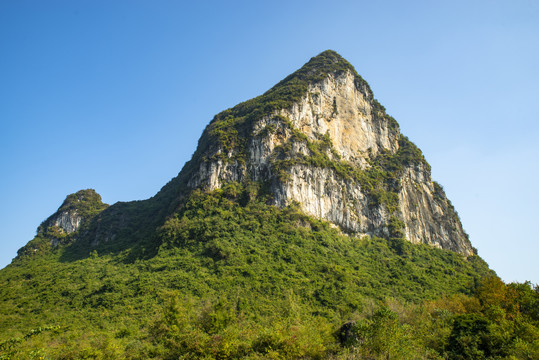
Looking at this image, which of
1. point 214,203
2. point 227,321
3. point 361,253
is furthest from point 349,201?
point 227,321

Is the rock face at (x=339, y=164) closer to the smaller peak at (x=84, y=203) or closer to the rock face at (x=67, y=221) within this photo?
the rock face at (x=67, y=221)

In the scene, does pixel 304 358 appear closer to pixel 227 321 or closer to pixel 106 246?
pixel 227 321

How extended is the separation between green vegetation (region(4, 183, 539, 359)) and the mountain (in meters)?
0.16

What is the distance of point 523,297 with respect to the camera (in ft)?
77.4

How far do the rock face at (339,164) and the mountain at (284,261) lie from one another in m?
0.34

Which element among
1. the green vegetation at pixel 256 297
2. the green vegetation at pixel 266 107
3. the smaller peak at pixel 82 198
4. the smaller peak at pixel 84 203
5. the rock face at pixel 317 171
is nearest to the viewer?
the green vegetation at pixel 256 297

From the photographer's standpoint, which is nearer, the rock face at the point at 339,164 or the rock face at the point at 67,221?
the rock face at the point at 339,164

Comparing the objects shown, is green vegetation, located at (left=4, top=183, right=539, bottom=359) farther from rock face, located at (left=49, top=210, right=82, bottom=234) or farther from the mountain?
rock face, located at (left=49, top=210, right=82, bottom=234)

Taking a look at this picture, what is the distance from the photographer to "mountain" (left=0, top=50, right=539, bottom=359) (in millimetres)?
19422

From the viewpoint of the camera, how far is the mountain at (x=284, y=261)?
19.4 metres

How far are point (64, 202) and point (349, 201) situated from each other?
212 feet

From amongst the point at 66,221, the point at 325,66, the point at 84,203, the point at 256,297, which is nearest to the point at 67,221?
the point at 66,221

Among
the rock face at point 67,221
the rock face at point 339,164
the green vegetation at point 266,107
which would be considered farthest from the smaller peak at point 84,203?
the rock face at point 339,164

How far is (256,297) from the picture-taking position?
3491cm
